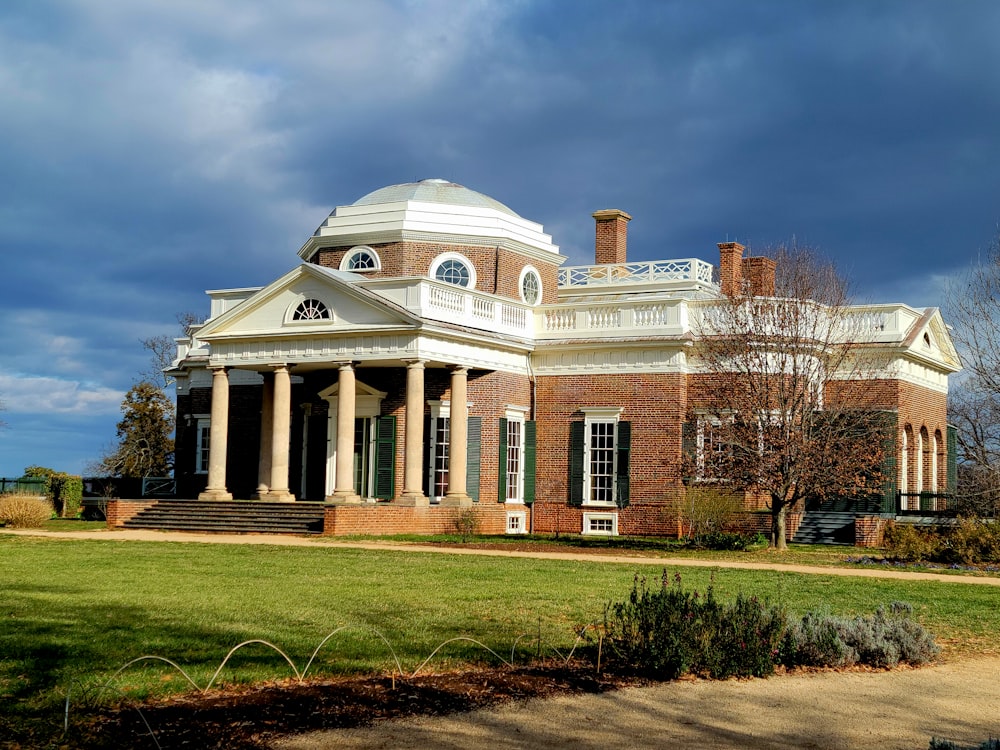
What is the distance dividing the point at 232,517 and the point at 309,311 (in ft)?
18.9

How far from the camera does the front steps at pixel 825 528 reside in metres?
29.8

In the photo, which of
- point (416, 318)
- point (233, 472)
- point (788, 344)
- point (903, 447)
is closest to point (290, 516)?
point (416, 318)

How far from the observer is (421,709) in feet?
28.3

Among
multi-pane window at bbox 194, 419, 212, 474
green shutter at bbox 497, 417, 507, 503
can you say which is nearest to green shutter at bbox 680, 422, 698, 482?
green shutter at bbox 497, 417, 507, 503

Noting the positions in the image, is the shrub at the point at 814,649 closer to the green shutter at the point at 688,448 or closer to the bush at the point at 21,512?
the green shutter at the point at 688,448

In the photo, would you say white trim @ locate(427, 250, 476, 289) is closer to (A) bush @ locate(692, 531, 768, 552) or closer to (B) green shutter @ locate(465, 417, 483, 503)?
(B) green shutter @ locate(465, 417, 483, 503)

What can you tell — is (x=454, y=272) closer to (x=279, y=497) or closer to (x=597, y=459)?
(x=597, y=459)

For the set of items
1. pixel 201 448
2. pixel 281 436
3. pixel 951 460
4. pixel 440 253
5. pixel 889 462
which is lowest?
pixel 889 462

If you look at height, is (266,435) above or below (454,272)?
below

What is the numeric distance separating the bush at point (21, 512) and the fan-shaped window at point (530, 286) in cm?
1482

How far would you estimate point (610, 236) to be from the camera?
3925 cm

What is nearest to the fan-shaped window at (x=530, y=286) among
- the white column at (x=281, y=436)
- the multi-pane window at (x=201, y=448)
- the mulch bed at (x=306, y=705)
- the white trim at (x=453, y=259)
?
the white trim at (x=453, y=259)

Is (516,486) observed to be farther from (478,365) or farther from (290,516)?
(290,516)

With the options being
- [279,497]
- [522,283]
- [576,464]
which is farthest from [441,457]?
[522,283]
